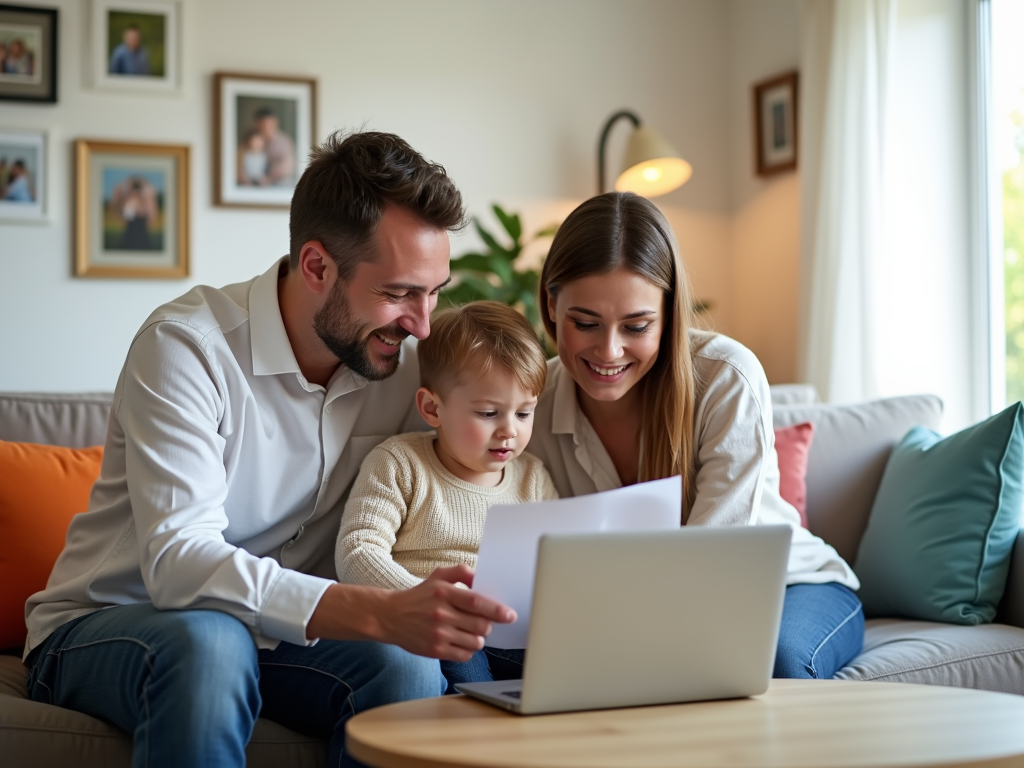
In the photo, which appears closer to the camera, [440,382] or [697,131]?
[440,382]

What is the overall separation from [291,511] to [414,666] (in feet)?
1.37

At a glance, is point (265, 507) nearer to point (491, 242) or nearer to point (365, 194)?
point (365, 194)

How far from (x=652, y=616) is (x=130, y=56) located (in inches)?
124

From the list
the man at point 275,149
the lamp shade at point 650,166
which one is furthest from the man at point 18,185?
the lamp shade at point 650,166

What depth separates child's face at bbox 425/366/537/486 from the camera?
174cm

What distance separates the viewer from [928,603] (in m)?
2.13

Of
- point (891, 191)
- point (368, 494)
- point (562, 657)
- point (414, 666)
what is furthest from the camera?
point (891, 191)

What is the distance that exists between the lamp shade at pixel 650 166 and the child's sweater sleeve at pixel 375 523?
2.19 m

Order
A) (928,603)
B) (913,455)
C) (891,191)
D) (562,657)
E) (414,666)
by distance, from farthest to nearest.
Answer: (891,191) → (913,455) → (928,603) → (414,666) → (562,657)

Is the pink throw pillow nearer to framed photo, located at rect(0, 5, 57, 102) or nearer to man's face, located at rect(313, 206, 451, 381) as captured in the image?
man's face, located at rect(313, 206, 451, 381)

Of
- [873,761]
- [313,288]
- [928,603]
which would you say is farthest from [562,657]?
[928,603]

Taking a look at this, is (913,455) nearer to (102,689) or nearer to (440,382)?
(440,382)

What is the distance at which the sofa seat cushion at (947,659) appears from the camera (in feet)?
6.12

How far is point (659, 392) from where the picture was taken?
1828 mm
